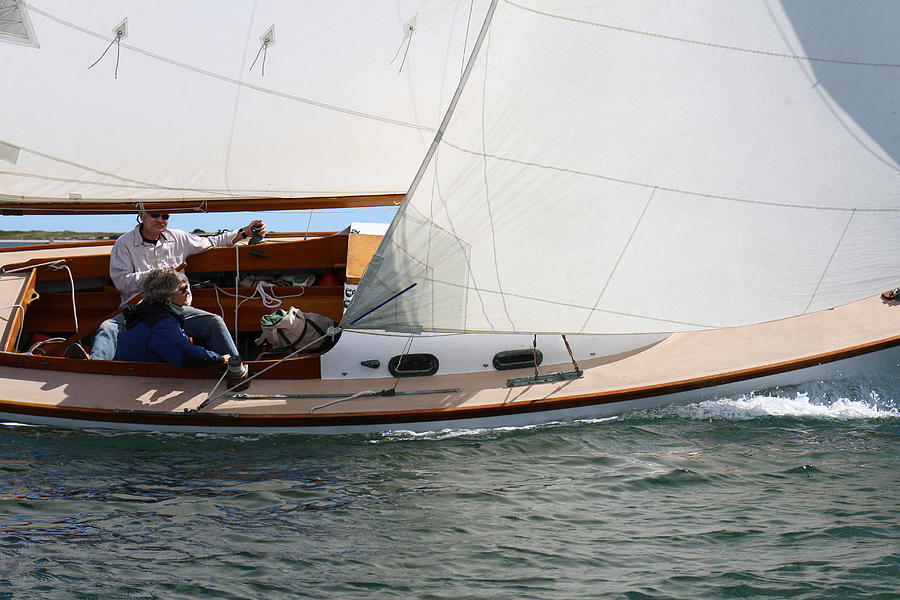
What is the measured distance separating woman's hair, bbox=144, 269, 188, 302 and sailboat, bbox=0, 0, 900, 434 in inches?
24.3

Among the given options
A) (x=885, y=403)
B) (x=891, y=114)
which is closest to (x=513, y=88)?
(x=891, y=114)

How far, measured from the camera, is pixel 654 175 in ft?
19.7

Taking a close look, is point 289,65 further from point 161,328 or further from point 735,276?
point 735,276

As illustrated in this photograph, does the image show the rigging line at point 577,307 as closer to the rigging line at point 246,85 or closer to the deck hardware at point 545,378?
the deck hardware at point 545,378

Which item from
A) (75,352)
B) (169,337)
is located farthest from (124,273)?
(169,337)

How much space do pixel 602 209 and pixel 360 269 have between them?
87.9 inches

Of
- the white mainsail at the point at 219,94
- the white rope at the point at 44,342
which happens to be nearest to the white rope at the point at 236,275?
the white mainsail at the point at 219,94

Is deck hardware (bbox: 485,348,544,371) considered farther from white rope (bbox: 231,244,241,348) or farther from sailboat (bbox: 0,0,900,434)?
white rope (bbox: 231,244,241,348)

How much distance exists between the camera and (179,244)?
7.68 meters

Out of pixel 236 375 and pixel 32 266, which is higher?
pixel 32 266

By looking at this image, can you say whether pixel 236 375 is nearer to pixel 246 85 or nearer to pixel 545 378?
pixel 545 378

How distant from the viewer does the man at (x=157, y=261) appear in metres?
6.84

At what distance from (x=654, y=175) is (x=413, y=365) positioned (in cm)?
224

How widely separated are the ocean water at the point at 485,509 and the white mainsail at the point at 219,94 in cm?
225
